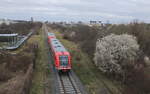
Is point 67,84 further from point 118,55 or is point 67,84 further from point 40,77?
point 118,55

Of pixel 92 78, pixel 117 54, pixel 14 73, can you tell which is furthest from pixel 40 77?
pixel 117 54

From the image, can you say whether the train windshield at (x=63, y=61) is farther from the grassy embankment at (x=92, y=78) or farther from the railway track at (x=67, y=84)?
the grassy embankment at (x=92, y=78)

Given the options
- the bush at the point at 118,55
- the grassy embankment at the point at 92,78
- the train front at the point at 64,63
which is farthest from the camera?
the train front at the point at 64,63

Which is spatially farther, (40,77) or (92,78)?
(92,78)

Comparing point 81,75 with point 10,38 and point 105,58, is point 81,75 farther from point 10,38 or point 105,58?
point 10,38

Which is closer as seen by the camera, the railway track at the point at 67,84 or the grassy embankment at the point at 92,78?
the railway track at the point at 67,84

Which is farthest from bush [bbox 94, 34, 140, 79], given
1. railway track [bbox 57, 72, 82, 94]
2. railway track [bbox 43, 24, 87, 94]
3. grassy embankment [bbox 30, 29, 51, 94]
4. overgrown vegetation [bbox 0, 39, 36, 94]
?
overgrown vegetation [bbox 0, 39, 36, 94]

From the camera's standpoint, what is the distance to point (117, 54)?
79.4 ft

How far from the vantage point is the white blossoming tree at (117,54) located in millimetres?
23703

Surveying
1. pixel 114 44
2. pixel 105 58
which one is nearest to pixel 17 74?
pixel 105 58

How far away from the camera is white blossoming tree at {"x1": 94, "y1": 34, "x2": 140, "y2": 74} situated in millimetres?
23703

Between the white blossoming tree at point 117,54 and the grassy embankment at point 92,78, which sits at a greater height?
the white blossoming tree at point 117,54

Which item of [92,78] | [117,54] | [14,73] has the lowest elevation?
[14,73]

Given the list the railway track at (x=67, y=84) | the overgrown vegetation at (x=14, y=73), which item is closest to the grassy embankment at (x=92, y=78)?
the railway track at (x=67, y=84)
